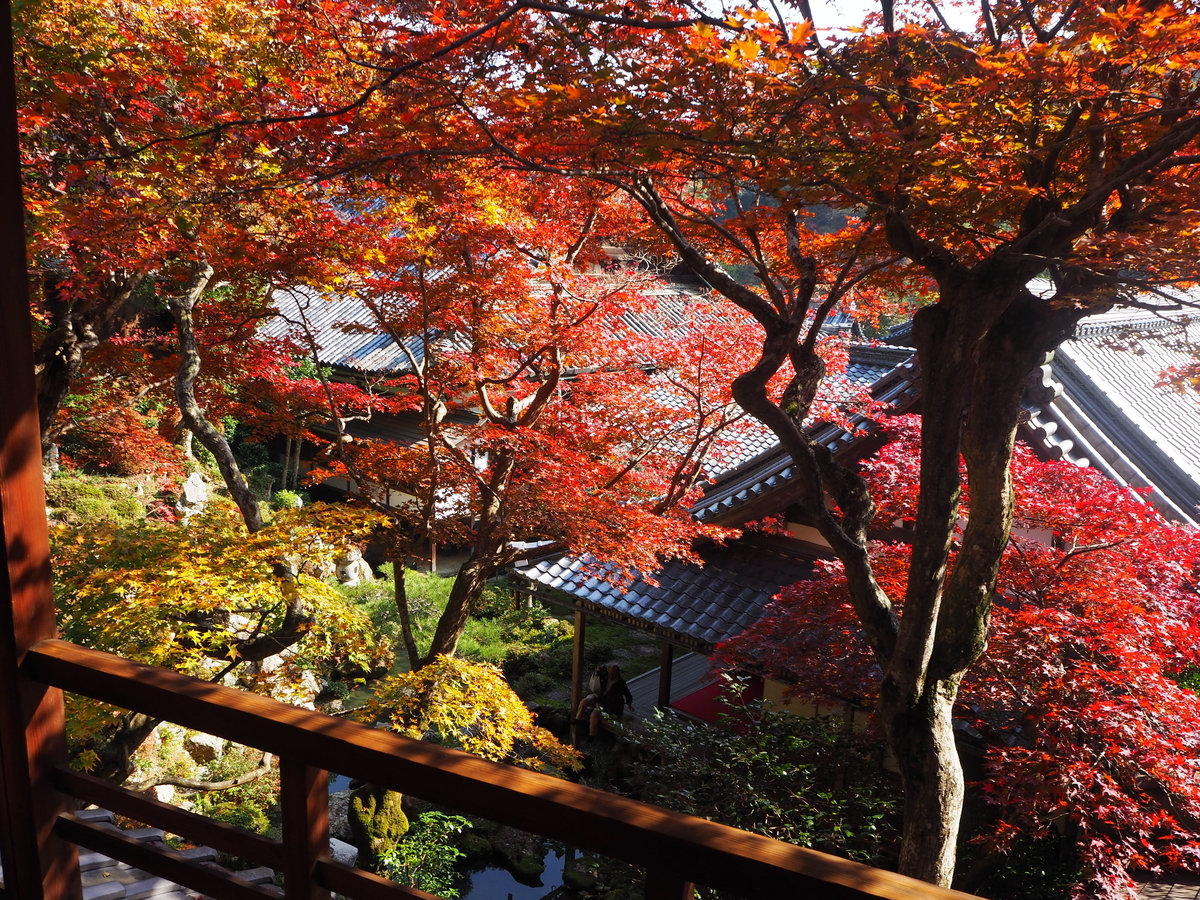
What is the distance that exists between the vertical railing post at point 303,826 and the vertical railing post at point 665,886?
579mm

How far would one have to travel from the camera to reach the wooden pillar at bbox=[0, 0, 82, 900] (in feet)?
4.99

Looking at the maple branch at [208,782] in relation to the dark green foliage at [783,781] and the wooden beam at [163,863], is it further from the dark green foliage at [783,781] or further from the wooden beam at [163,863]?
the wooden beam at [163,863]

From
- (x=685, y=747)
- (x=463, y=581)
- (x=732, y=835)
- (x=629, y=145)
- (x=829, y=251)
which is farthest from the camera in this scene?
(x=463, y=581)

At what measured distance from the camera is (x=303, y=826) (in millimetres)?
1395

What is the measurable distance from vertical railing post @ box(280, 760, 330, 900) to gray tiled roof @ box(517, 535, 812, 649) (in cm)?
557

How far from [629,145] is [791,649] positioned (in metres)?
3.56

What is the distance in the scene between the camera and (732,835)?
1.06 metres

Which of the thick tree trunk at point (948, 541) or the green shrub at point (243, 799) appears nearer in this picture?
the thick tree trunk at point (948, 541)

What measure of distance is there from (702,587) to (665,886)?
654cm

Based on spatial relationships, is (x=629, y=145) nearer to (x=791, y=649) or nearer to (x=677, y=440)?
(x=791, y=649)

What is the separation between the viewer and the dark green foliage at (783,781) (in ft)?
15.4

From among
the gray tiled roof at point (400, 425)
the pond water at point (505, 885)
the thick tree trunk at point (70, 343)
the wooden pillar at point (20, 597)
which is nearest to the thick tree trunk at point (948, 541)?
the wooden pillar at point (20, 597)

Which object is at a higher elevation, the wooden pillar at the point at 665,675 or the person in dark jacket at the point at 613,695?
the wooden pillar at the point at 665,675

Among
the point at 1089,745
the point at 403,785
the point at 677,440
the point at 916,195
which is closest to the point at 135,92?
the point at 677,440
